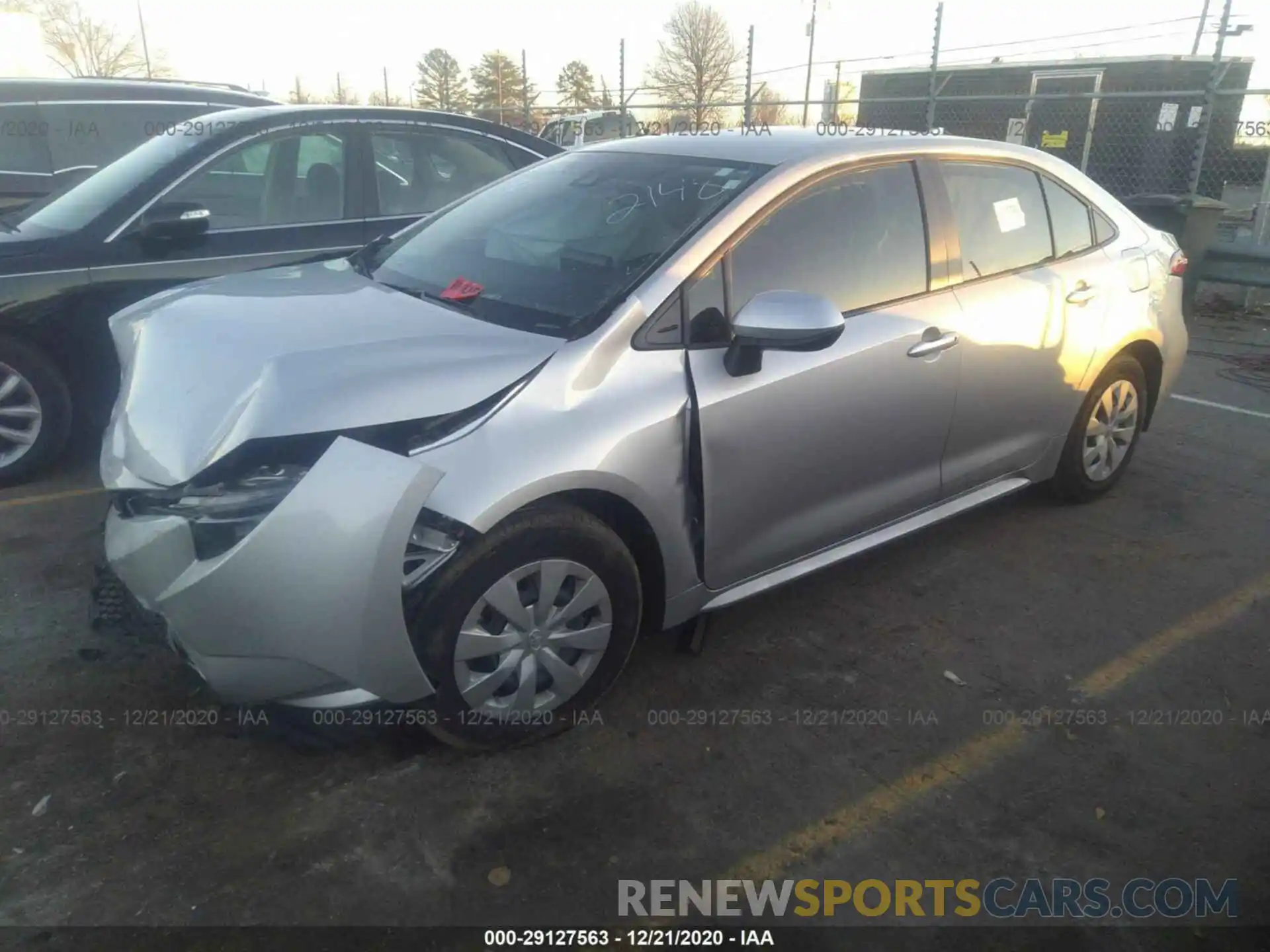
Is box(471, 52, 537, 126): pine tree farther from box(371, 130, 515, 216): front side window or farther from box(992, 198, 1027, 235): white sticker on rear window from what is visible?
box(992, 198, 1027, 235): white sticker on rear window

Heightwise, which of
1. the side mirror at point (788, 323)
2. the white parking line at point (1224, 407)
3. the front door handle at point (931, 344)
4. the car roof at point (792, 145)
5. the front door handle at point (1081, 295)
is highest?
the car roof at point (792, 145)

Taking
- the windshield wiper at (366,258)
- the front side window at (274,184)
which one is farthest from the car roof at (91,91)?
the windshield wiper at (366,258)

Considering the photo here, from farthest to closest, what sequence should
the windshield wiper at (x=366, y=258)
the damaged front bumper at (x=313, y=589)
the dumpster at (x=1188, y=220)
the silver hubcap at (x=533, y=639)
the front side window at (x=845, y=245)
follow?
the dumpster at (x=1188, y=220)
the windshield wiper at (x=366, y=258)
the front side window at (x=845, y=245)
the silver hubcap at (x=533, y=639)
the damaged front bumper at (x=313, y=589)

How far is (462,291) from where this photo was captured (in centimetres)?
313

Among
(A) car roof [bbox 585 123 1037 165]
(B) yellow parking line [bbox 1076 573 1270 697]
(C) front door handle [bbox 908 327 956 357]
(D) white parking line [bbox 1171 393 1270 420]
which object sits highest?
(A) car roof [bbox 585 123 1037 165]

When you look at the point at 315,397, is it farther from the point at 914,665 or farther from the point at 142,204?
the point at 142,204

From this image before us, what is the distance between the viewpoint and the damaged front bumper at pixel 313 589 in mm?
2303

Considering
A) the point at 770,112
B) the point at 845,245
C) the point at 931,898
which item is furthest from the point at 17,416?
the point at 770,112

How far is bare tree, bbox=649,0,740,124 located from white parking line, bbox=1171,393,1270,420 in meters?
8.39

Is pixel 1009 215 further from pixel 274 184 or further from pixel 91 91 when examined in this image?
pixel 91 91

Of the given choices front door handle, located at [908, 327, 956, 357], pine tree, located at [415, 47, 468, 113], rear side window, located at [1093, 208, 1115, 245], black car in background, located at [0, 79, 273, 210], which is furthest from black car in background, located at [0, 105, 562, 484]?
pine tree, located at [415, 47, 468, 113]

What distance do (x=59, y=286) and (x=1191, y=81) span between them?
16199 mm

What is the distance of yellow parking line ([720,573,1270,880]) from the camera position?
8.13 ft

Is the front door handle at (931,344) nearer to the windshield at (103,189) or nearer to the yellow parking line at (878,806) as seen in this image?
the yellow parking line at (878,806)
